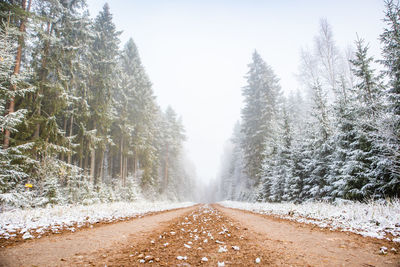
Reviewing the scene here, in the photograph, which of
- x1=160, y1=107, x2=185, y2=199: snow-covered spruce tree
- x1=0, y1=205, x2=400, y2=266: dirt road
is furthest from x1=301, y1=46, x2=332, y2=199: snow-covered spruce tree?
x1=160, y1=107, x2=185, y2=199: snow-covered spruce tree

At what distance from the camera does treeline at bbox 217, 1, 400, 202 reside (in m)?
8.69

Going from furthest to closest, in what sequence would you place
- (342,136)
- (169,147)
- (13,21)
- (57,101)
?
(169,147) → (57,101) → (342,136) → (13,21)

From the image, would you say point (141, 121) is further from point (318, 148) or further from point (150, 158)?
point (318, 148)

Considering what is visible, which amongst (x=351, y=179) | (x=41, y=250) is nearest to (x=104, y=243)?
(x=41, y=250)

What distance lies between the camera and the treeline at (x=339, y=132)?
28.5 ft

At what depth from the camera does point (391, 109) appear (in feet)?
28.8

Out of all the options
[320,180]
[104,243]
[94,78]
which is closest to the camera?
[104,243]

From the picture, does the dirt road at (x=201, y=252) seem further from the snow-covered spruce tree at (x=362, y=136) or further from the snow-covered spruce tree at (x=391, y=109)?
the snow-covered spruce tree at (x=362, y=136)

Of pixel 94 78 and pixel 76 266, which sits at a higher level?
pixel 94 78

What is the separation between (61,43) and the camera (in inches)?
549

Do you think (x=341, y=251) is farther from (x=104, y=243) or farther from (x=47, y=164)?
(x=47, y=164)

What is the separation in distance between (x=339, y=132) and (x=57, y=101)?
18.9m

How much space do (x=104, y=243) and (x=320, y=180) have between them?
14298mm

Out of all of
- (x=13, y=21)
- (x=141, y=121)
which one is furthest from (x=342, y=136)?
(x=141, y=121)
